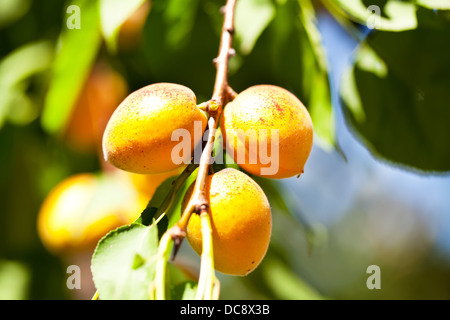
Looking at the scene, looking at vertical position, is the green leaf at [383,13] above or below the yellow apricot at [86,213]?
above

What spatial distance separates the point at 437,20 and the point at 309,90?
25 centimetres

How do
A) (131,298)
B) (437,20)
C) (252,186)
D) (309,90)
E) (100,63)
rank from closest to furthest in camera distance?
(131,298)
(252,186)
(437,20)
(309,90)
(100,63)

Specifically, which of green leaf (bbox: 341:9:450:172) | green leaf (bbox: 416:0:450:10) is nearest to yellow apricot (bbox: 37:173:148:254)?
green leaf (bbox: 341:9:450:172)

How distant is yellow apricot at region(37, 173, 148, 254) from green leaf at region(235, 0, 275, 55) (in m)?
0.40

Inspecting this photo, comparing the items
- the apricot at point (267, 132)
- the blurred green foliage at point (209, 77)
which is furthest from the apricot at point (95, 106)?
the apricot at point (267, 132)

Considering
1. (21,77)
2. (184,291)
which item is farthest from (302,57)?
(21,77)

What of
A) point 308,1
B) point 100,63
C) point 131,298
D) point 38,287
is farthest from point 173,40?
point 38,287

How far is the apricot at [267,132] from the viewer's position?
2.01 ft

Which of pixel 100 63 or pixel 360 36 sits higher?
pixel 100 63

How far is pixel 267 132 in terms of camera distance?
0.61 meters

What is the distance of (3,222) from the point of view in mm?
1473

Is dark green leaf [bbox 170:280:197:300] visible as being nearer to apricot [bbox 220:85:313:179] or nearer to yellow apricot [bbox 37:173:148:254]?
apricot [bbox 220:85:313:179]

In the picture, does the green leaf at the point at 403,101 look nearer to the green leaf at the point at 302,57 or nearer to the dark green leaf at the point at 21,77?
the green leaf at the point at 302,57
